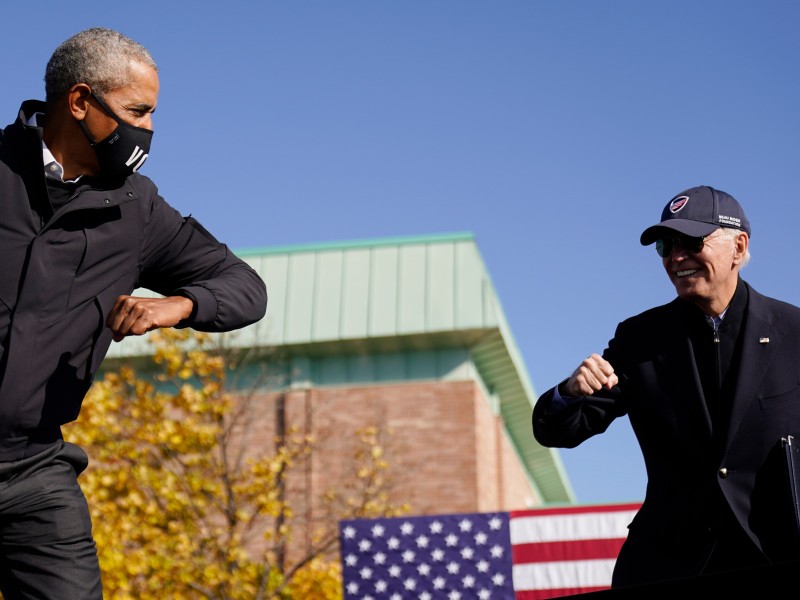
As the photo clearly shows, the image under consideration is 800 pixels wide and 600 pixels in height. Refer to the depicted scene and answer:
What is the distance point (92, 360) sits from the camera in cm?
366

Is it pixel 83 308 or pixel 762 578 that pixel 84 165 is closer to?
pixel 83 308

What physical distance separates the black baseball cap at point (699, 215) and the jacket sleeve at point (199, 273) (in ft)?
4.92

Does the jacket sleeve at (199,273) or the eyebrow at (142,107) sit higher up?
the eyebrow at (142,107)

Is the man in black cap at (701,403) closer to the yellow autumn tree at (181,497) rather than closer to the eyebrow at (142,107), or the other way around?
the eyebrow at (142,107)

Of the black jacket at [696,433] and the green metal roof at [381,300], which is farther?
the green metal roof at [381,300]

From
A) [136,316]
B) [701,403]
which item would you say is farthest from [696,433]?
[136,316]

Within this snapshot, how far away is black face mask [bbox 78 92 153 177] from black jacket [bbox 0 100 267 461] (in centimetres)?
7

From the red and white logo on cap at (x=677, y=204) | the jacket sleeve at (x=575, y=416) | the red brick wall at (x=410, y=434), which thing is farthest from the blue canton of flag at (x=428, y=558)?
the red brick wall at (x=410, y=434)

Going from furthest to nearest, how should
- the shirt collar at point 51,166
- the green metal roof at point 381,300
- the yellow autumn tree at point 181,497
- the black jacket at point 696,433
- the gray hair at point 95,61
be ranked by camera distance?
the green metal roof at point 381,300
the yellow autumn tree at point 181,497
the black jacket at point 696,433
the gray hair at point 95,61
the shirt collar at point 51,166

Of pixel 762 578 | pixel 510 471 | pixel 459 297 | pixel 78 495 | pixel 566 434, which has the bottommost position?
pixel 762 578

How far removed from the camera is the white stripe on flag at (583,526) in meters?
10.5

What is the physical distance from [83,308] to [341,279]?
892 inches

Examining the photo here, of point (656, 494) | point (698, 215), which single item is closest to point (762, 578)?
point (656, 494)

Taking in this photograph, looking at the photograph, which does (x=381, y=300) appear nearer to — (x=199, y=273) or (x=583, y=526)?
(x=583, y=526)
